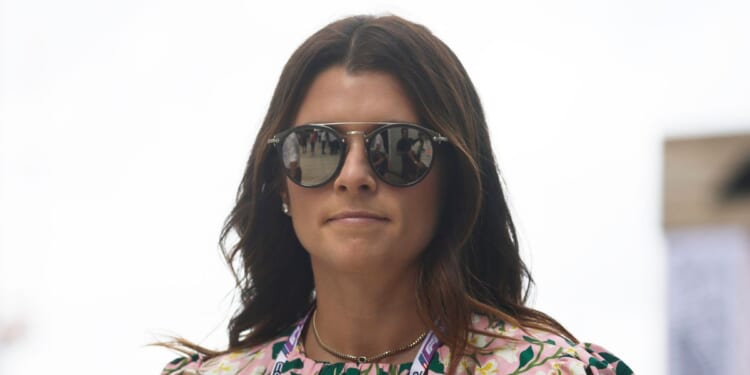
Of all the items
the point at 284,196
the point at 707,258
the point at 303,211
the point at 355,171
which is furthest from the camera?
the point at 707,258

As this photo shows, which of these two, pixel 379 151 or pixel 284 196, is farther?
pixel 284 196

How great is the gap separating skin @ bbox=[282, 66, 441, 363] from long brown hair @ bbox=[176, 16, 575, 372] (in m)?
0.04

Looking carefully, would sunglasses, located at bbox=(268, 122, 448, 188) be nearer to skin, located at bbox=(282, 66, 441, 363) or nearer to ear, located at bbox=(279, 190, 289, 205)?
skin, located at bbox=(282, 66, 441, 363)

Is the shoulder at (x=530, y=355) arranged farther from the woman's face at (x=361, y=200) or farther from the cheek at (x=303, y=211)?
the cheek at (x=303, y=211)

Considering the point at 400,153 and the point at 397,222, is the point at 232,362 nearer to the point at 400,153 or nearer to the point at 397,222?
the point at 397,222

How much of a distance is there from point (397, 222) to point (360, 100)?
0.92 ft

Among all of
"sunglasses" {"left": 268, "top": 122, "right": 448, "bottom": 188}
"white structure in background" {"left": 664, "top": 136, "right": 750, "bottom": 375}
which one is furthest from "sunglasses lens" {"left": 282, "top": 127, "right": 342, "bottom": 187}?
"white structure in background" {"left": 664, "top": 136, "right": 750, "bottom": 375}

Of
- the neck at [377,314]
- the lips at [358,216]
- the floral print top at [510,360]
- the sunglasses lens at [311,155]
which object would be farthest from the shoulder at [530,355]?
the sunglasses lens at [311,155]

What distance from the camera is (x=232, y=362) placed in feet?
10.9

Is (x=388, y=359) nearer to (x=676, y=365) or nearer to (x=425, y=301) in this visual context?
(x=425, y=301)

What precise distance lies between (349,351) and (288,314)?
32cm

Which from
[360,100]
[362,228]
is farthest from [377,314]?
[360,100]

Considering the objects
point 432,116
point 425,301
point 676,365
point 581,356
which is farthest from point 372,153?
point 676,365

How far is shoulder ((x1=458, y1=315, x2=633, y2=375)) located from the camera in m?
2.96
